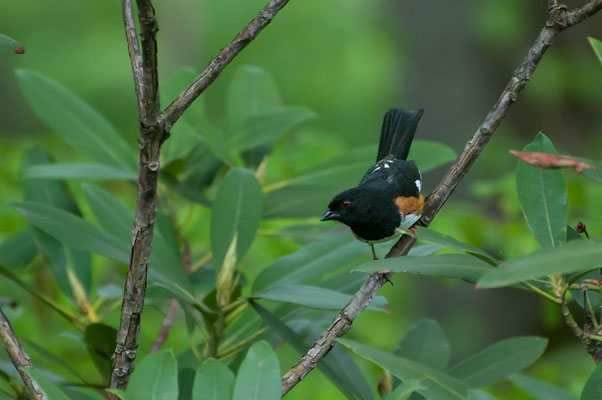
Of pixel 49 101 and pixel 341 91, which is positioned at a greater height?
pixel 49 101

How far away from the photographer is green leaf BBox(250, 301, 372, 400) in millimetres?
1298

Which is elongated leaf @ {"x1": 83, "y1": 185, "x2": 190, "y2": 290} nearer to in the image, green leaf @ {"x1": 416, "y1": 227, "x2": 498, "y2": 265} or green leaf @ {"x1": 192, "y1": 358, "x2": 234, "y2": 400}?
green leaf @ {"x1": 192, "y1": 358, "x2": 234, "y2": 400}

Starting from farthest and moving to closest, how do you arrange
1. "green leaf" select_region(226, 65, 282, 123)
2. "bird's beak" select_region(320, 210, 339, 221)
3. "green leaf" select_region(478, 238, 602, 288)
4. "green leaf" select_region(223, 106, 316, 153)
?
"green leaf" select_region(226, 65, 282, 123) → "green leaf" select_region(223, 106, 316, 153) → "bird's beak" select_region(320, 210, 339, 221) → "green leaf" select_region(478, 238, 602, 288)

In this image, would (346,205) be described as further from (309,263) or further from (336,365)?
(336,365)

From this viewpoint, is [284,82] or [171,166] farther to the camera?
[284,82]

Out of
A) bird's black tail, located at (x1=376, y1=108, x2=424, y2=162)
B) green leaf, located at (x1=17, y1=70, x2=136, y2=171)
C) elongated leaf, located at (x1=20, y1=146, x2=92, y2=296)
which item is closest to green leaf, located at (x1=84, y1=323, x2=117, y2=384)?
elongated leaf, located at (x1=20, y1=146, x2=92, y2=296)

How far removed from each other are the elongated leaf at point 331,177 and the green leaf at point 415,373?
0.86 m

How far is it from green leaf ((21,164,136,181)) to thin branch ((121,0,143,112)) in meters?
0.80

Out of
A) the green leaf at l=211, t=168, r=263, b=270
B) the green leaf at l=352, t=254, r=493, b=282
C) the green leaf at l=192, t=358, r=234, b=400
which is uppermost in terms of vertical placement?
the green leaf at l=352, t=254, r=493, b=282

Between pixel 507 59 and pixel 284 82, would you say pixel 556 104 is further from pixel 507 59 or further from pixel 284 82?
pixel 284 82

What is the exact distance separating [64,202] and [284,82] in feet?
38.1

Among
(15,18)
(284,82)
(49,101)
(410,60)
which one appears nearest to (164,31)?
(284,82)

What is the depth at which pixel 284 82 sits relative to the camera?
1320cm

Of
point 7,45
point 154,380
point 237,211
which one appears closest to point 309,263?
point 237,211
